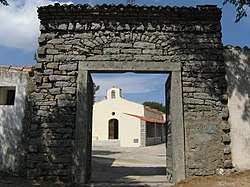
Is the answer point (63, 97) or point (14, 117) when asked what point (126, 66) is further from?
point (14, 117)

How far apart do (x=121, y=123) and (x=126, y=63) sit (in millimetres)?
19677

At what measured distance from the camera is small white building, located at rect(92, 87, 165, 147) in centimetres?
2427

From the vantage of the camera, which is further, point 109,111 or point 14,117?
point 109,111

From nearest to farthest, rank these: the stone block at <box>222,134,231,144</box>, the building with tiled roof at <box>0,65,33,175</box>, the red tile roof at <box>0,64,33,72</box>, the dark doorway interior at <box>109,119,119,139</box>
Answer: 1. the stone block at <box>222,134,231,144</box>
2. the building with tiled roof at <box>0,65,33,175</box>
3. the red tile roof at <box>0,64,33,72</box>
4. the dark doorway interior at <box>109,119,119,139</box>

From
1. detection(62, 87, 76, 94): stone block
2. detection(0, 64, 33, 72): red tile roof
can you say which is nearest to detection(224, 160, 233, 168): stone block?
detection(62, 87, 76, 94): stone block

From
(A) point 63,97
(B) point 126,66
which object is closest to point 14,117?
(A) point 63,97

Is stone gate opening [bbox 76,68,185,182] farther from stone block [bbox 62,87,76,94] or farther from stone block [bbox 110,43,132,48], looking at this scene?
stone block [bbox 110,43,132,48]

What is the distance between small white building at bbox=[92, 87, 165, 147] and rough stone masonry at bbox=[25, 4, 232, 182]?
59.9 feet

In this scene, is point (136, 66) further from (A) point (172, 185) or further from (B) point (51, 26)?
(A) point (172, 185)

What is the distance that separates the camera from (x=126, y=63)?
594 centimetres

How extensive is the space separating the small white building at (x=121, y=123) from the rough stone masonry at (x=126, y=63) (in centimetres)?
1824

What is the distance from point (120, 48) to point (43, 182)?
11.4 ft

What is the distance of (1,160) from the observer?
231 inches

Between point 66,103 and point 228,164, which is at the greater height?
point 66,103
